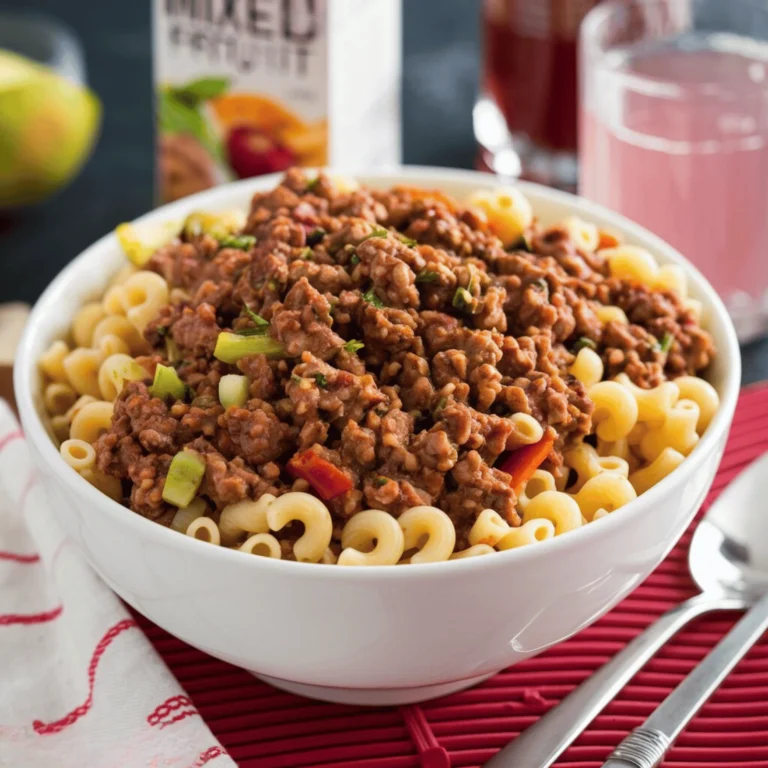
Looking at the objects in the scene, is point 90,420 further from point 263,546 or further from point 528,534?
point 528,534

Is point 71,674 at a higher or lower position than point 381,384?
lower

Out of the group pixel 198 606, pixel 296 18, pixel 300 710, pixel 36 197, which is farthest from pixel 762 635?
pixel 36 197

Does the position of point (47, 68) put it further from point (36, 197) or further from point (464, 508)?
point (464, 508)

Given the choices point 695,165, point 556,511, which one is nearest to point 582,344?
point 556,511

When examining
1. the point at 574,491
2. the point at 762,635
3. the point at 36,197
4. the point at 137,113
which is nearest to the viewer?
the point at 574,491

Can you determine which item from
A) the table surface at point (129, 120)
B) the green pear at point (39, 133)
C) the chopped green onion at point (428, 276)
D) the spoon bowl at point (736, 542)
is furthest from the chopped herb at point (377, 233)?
the green pear at point (39, 133)

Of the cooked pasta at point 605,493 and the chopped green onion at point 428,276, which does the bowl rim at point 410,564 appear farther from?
the chopped green onion at point 428,276
